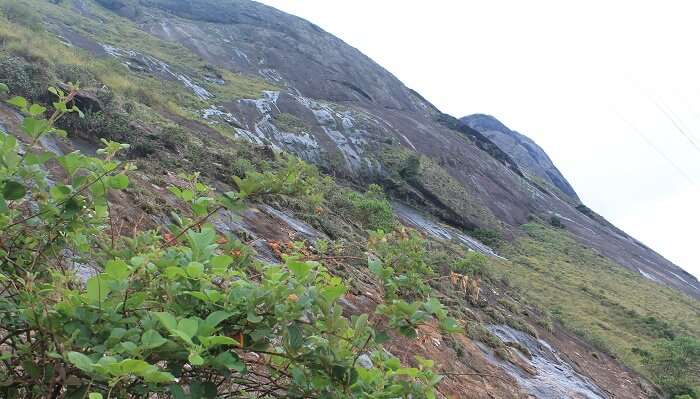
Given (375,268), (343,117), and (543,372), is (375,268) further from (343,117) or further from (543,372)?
(343,117)

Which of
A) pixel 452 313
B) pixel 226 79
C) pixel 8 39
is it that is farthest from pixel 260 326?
pixel 226 79

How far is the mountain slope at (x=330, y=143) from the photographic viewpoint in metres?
12.2

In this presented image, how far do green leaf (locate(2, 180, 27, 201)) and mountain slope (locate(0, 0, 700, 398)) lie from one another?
1.36 m

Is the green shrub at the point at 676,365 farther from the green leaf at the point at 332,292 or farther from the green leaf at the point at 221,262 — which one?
the green leaf at the point at 221,262

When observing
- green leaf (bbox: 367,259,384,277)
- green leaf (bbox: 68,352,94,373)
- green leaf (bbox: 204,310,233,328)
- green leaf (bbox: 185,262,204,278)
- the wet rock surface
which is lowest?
the wet rock surface

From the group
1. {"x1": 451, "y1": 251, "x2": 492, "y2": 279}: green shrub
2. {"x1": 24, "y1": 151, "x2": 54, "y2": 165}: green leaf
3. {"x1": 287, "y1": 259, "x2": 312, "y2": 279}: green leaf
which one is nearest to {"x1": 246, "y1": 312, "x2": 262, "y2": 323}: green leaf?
{"x1": 287, "y1": 259, "x2": 312, "y2": 279}: green leaf

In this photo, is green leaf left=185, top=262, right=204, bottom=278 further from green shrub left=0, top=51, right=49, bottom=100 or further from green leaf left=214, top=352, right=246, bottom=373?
green shrub left=0, top=51, right=49, bottom=100

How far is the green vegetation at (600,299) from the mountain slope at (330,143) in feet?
0.58

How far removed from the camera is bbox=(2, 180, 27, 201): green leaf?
155cm

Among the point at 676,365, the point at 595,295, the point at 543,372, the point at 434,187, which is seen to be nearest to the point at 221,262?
the point at 543,372

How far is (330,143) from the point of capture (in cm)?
3431

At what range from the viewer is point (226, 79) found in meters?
40.9

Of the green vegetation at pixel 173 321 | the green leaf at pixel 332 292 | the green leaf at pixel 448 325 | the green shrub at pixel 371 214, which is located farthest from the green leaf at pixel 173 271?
the green shrub at pixel 371 214

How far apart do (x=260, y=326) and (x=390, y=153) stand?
1426 inches
